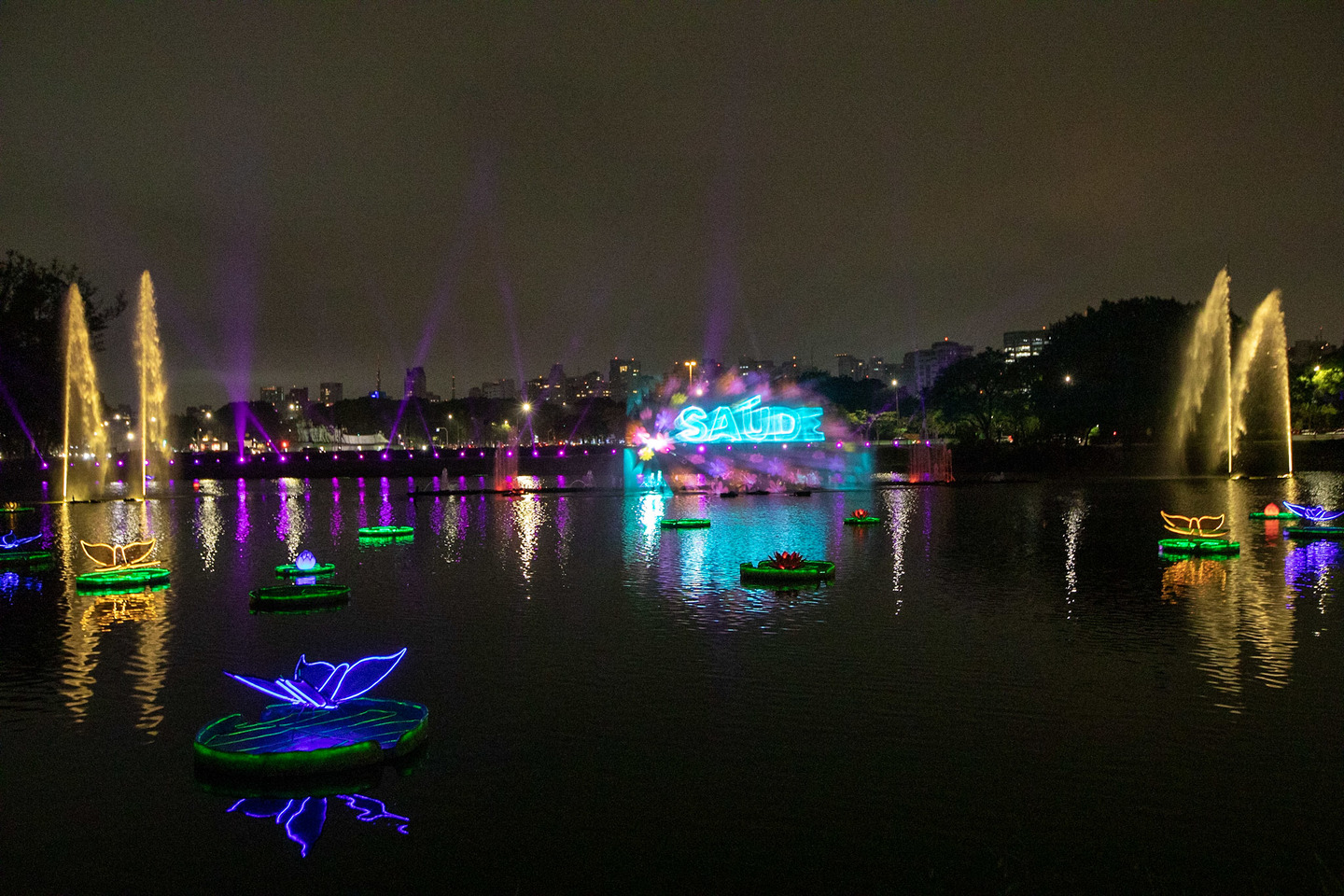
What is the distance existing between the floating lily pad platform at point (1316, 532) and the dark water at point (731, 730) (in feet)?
18.1

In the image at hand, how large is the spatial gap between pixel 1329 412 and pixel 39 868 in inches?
4037

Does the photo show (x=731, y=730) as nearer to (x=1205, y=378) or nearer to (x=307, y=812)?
(x=307, y=812)

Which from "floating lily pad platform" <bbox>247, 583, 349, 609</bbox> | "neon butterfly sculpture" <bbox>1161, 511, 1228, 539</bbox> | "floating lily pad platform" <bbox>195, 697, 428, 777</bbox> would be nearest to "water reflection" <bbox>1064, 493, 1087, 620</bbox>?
"neon butterfly sculpture" <bbox>1161, 511, 1228, 539</bbox>

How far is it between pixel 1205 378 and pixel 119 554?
7678 centimetres

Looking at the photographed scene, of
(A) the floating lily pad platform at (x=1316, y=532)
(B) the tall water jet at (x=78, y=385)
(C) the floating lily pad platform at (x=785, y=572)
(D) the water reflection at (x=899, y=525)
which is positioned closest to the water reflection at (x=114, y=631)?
(C) the floating lily pad platform at (x=785, y=572)

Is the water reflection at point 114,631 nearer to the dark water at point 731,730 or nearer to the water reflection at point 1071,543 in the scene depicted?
the dark water at point 731,730

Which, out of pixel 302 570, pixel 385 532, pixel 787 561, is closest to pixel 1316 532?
pixel 787 561

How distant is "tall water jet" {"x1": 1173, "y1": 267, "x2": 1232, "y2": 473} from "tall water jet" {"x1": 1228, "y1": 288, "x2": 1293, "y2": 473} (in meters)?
0.96

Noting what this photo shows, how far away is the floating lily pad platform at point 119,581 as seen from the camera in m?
24.1

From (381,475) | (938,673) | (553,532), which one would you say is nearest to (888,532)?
(553,532)

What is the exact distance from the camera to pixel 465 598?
22547 mm

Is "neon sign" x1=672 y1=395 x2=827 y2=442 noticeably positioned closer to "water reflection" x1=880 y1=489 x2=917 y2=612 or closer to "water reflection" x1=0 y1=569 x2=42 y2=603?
"water reflection" x1=880 y1=489 x2=917 y2=612

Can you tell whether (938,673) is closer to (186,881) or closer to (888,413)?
(186,881)

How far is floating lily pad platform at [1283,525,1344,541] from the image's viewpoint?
31.4m
